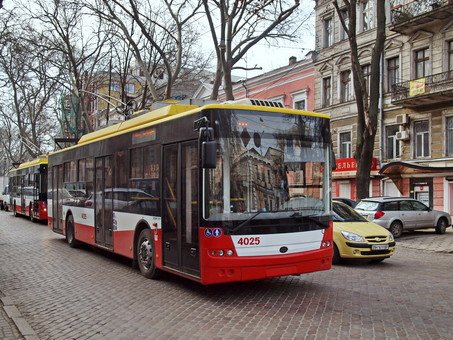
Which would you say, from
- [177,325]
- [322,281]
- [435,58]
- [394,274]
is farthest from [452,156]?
[177,325]

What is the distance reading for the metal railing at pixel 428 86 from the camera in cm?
2420

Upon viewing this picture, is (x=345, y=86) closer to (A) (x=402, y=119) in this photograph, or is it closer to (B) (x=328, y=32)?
(B) (x=328, y=32)

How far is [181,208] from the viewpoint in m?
8.00

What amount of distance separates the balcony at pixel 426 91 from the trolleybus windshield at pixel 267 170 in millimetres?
18587

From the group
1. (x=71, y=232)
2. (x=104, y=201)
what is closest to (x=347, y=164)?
(x=71, y=232)

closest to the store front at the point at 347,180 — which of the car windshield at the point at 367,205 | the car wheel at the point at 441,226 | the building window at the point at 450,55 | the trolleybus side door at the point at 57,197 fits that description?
the building window at the point at 450,55

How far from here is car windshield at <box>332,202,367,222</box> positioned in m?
11.7

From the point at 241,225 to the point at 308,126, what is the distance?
6.73ft

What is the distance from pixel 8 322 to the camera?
657 centimetres

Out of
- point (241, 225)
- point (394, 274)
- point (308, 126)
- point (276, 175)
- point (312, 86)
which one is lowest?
point (394, 274)

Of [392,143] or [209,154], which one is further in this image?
[392,143]

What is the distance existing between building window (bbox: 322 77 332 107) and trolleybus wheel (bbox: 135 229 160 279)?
25.5 metres

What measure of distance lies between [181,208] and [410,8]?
23076 millimetres

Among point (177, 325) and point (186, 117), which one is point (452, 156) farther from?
point (177, 325)
